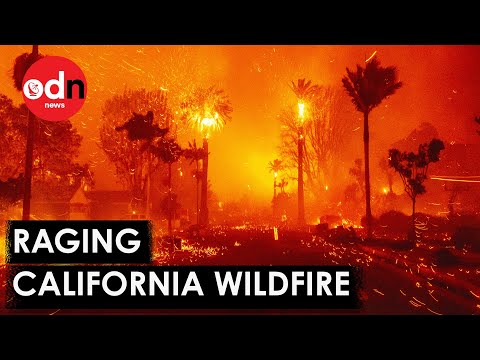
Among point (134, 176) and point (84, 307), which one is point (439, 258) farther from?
point (134, 176)

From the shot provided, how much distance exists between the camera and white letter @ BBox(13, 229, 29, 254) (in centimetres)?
1269

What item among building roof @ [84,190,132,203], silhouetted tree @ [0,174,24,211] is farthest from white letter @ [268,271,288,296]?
building roof @ [84,190,132,203]

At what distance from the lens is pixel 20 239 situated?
41.9 feet

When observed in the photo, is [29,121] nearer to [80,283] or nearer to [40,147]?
Result: [80,283]

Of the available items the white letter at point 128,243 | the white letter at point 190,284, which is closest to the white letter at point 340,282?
the white letter at point 190,284

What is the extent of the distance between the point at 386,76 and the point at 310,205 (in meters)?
39.6

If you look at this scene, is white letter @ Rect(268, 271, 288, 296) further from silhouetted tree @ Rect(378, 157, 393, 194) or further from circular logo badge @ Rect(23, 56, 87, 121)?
silhouetted tree @ Rect(378, 157, 393, 194)

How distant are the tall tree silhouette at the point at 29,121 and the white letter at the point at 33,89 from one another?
6960mm

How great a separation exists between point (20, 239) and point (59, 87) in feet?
16.4

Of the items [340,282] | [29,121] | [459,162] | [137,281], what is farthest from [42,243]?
[459,162]

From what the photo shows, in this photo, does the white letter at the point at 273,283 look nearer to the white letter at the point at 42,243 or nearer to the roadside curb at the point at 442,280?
the roadside curb at the point at 442,280

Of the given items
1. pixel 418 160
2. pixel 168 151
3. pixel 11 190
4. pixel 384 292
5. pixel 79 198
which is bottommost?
pixel 384 292

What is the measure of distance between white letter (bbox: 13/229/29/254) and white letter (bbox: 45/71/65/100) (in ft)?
15.4
